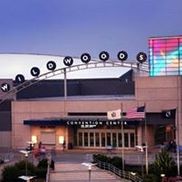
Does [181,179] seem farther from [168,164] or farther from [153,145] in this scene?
[153,145]

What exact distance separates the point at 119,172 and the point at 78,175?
10.4 ft

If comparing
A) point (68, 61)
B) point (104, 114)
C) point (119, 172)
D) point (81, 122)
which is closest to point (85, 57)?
point (68, 61)

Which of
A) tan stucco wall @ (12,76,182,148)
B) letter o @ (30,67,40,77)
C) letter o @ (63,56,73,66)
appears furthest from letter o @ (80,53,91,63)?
tan stucco wall @ (12,76,182,148)

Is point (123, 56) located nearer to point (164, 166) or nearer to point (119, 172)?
point (164, 166)

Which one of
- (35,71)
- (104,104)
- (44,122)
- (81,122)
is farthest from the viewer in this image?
(35,71)

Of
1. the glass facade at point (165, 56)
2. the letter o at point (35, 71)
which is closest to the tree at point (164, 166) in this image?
the glass facade at point (165, 56)

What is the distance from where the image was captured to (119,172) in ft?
163

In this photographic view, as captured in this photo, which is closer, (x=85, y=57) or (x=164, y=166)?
(x=164, y=166)

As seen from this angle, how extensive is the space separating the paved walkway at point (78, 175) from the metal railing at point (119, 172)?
58 centimetres

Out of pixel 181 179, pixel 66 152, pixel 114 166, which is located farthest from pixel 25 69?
pixel 181 179

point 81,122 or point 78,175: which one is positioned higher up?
point 81,122

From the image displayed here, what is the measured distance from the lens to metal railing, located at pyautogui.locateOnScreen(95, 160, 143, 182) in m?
45.6

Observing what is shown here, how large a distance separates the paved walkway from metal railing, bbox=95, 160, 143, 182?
0.58 m

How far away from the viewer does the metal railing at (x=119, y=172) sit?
45.6 m
